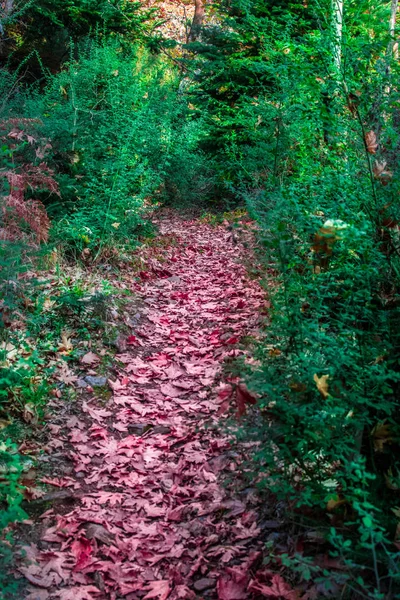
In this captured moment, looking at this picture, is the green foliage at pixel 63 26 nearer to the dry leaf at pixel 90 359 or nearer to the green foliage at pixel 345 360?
the green foliage at pixel 345 360

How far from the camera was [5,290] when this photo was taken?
161 inches

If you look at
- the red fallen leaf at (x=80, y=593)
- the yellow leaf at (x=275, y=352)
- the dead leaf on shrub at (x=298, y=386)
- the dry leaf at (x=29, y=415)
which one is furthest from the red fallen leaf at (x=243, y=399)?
the dry leaf at (x=29, y=415)

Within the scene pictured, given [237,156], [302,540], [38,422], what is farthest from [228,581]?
[237,156]

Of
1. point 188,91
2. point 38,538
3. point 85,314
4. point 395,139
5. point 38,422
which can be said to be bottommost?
point 38,538

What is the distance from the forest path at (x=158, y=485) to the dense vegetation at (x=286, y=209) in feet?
1.19

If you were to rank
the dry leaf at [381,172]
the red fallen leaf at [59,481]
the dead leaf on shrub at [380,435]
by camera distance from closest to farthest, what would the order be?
the dead leaf on shrub at [380,435]
the dry leaf at [381,172]
the red fallen leaf at [59,481]

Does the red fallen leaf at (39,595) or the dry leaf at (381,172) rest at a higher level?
the dry leaf at (381,172)

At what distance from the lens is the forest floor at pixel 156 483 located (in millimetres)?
2891

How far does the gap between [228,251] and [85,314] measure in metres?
3.95

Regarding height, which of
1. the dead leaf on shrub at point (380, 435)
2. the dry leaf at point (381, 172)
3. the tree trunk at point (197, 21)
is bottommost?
the dead leaf on shrub at point (380, 435)

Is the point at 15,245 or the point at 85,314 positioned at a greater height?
the point at 15,245

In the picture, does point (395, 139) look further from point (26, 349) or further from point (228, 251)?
point (228, 251)

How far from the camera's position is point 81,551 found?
3.11 m

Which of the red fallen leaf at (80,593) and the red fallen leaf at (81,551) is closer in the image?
the red fallen leaf at (80,593)
